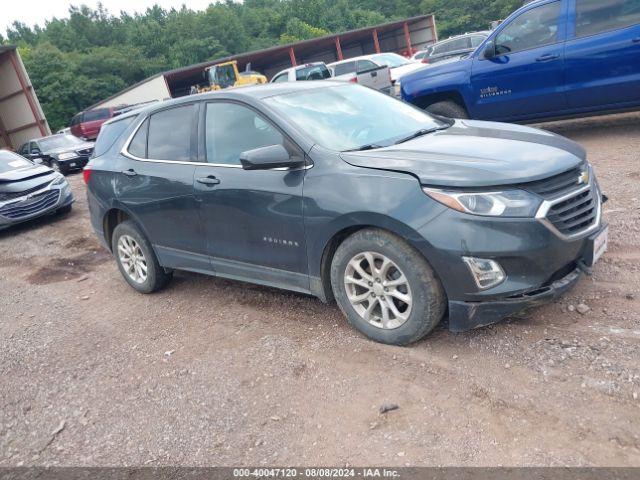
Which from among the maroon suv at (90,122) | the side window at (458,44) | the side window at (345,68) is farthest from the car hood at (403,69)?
the maroon suv at (90,122)

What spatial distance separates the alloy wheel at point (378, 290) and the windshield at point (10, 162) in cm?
902

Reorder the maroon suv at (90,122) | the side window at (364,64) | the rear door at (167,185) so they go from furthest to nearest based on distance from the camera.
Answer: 1. the maroon suv at (90,122)
2. the side window at (364,64)
3. the rear door at (167,185)

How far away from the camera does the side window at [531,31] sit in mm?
7070

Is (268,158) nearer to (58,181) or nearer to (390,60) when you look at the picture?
(58,181)

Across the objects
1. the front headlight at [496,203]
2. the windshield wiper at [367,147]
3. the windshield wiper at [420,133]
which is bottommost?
the front headlight at [496,203]

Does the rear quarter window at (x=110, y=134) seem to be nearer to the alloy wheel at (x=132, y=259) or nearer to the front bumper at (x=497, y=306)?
the alloy wheel at (x=132, y=259)

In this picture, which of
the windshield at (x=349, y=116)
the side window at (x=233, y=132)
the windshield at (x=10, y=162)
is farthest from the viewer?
the windshield at (x=10, y=162)

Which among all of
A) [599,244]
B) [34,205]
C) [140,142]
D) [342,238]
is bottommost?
[34,205]

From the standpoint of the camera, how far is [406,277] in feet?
10.7

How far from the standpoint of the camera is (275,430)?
2957mm

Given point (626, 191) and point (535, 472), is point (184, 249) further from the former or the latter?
point (626, 191)

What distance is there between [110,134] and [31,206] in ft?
16.8

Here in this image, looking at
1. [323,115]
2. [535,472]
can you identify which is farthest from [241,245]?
[535,472]

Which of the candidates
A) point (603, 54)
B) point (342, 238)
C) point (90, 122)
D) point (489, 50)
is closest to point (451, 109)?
point (489, 50)
